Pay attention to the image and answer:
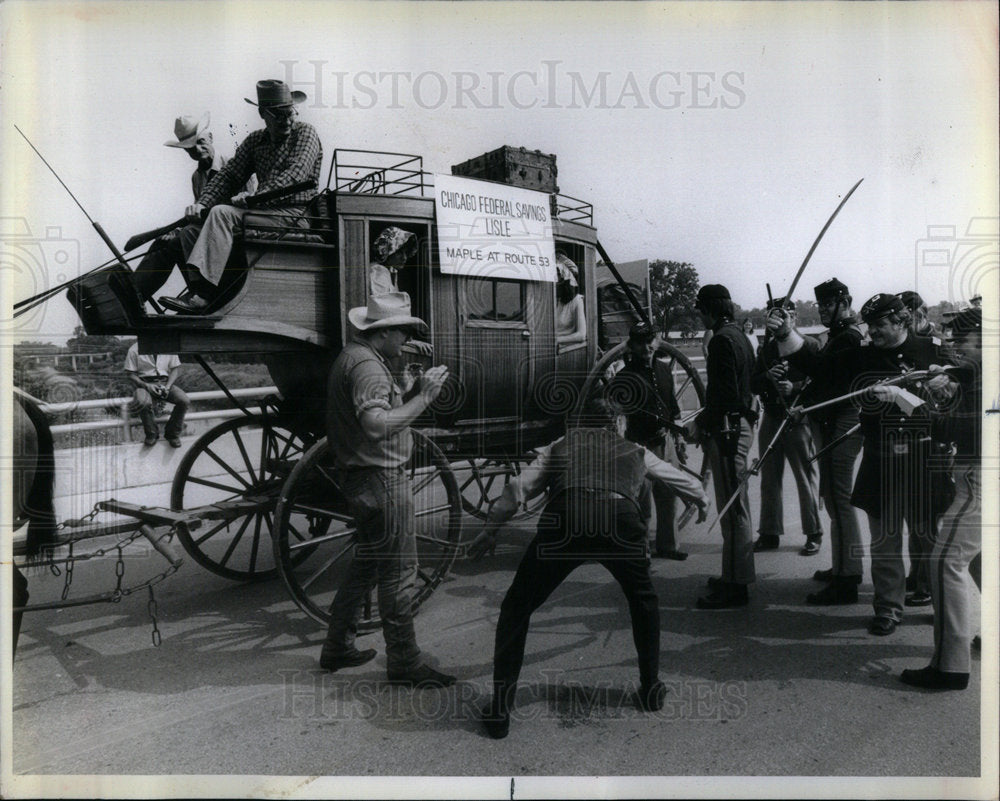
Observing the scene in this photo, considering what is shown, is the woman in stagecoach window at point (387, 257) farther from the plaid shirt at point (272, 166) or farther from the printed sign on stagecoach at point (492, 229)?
the plaid shirt at point (272, 166)

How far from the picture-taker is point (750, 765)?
2.91 m

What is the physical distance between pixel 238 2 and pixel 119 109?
76cm

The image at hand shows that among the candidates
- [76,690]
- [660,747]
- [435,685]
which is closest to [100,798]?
[76,690]

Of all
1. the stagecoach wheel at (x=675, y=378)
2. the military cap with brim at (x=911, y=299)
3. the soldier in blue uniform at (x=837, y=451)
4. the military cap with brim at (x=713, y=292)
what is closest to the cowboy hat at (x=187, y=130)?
the stagecoach wheel at (x=675, y=378)

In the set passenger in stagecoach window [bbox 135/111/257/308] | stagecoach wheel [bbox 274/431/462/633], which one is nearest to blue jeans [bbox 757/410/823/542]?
stagecoach wheel [bbox 274/431/462/633]

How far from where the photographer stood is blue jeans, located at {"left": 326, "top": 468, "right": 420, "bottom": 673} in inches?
130

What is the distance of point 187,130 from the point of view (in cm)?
340

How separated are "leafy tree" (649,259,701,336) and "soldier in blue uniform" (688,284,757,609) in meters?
0.08

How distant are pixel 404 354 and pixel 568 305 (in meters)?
1.09

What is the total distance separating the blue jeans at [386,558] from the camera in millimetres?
3301

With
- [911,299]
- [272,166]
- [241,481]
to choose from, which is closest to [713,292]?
[911,299]

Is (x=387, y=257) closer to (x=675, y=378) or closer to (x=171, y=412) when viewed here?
(x=675, y=378)

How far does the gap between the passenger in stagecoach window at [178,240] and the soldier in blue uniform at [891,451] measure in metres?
3.07

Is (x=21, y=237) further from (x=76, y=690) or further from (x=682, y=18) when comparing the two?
(x=682, y=18)
